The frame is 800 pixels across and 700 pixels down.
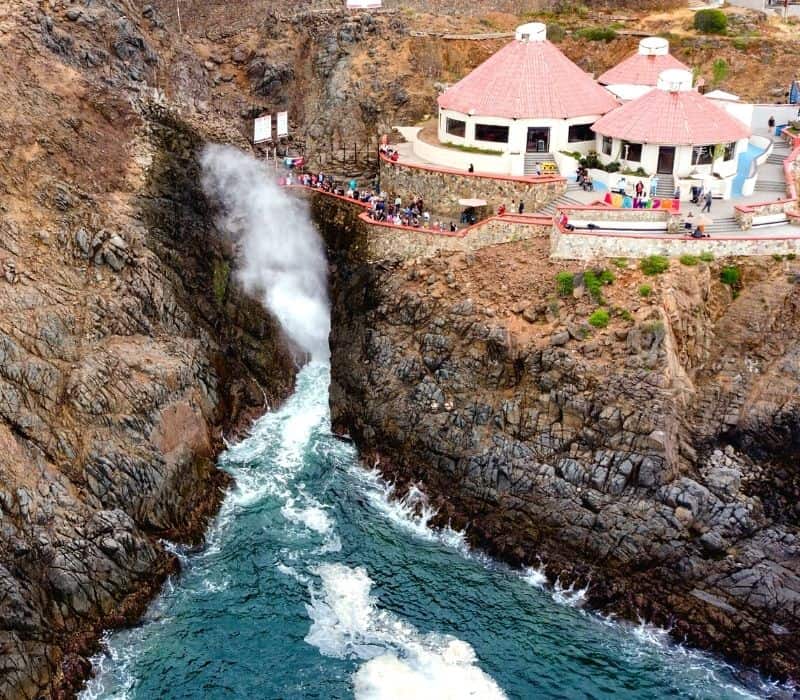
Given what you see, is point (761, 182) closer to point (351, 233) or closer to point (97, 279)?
point (351, 233)

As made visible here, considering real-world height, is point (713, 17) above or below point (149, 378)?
above

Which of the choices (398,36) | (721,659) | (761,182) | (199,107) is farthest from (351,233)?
(721,659)

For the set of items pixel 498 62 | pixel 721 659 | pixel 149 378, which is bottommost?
pixel 721 659

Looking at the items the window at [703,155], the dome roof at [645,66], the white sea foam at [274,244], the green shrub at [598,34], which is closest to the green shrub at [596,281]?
the window at [703,155]

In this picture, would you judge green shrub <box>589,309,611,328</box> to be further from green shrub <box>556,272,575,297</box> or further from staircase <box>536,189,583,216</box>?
staircase <box>536,189,583,216</box>

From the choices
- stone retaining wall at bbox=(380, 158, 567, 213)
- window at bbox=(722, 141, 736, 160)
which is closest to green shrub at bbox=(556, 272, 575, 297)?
stone retaining wall at bbox=(380, 158, 567, 213)

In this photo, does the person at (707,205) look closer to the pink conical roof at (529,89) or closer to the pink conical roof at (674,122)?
the pink conical roof at (674,122)

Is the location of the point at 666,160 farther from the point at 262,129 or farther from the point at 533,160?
the point at 262,129
